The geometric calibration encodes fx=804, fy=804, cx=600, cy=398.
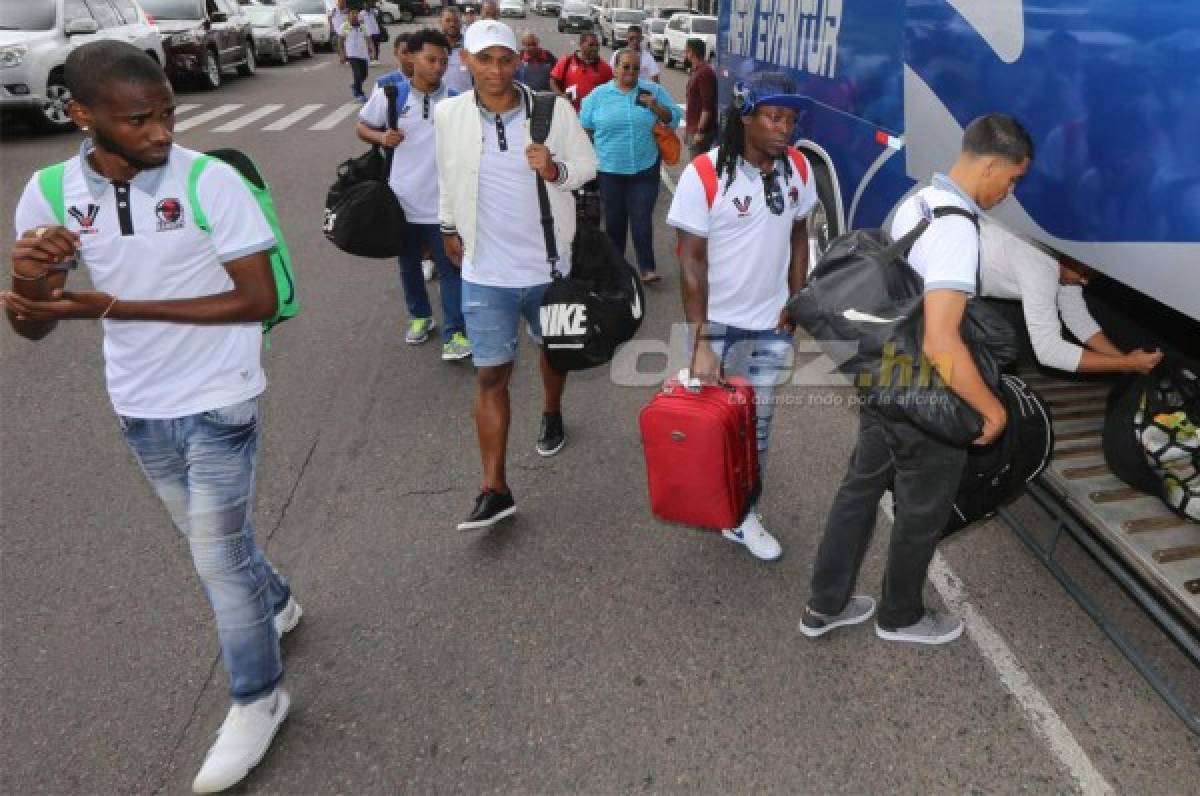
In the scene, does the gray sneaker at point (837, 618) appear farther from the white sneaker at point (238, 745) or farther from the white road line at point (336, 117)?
the white road line at point (336, 117)

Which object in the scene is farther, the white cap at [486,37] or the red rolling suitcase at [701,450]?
the white cap at [486,37]

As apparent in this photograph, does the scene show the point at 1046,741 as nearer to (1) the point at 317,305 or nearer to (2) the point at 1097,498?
(2) the point at 1097,498

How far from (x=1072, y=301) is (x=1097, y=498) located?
85 cm

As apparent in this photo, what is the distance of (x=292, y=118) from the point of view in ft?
50.0

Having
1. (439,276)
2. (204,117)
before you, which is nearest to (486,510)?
(439,276)

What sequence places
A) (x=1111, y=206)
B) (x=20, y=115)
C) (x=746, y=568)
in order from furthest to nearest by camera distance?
(x=20, y=115), (x=746, y=568), (x=1111, y=206)

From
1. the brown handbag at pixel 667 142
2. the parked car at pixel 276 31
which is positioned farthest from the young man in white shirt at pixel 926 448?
the parked car at pixel 276 31

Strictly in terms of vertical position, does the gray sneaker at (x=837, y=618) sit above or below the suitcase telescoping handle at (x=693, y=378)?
below

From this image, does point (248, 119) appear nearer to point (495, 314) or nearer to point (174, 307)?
point (495, 314)

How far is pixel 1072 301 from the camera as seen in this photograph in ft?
11.2

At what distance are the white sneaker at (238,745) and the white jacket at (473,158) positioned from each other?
199 cm

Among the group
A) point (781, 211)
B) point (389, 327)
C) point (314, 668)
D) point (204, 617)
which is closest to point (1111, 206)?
point (781, 211)

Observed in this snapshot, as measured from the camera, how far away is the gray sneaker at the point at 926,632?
3.17 metres

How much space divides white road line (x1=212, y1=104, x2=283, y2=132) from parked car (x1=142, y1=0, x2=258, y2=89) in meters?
2.31
